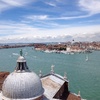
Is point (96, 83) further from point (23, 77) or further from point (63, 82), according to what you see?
point (23, 77)

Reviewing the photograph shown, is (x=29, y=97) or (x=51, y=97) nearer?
(x=29, y=97)

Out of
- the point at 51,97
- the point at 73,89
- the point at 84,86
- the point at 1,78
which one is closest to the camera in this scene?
the point at 51,97

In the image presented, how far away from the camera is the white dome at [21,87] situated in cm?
1043

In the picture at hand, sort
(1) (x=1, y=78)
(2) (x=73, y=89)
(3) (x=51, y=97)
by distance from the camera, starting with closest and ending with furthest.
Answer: (3) (x=51, y=97)
(1) (x=1, y=78)
(2) (x=73, y=89)

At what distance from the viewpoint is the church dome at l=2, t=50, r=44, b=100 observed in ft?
34.2

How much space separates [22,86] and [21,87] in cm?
8

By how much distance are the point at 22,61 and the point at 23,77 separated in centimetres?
95

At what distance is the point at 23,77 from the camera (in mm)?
10797

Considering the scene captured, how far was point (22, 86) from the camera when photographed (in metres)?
10.5

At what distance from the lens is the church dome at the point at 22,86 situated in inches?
411

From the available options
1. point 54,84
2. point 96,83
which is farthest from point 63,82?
point 96,83

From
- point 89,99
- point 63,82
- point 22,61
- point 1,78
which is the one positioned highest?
point 22,61

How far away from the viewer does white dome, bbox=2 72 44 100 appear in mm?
10430

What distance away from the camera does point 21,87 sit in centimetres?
1051
